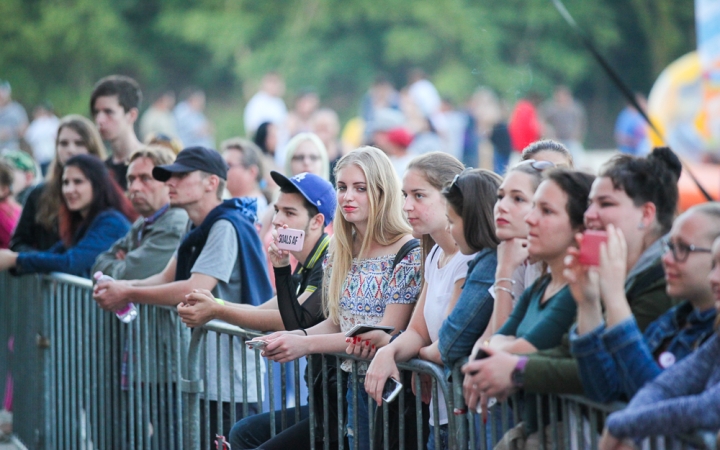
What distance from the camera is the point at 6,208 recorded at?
823cm

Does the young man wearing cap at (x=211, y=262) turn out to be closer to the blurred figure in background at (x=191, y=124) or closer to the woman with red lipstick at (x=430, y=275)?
the woman with red lipstick at (x=430, y=275)

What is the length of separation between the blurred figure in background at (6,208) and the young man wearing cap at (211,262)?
3110 mm

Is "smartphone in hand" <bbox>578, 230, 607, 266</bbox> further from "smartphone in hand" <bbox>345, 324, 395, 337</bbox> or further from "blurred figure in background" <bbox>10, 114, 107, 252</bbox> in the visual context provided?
"blurred figure in background" <bbox>10, 114, 107, 252</bbox>

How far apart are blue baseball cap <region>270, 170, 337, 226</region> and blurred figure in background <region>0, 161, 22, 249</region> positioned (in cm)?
414

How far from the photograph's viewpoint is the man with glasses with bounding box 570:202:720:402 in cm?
276

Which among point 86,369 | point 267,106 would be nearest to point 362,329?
point 86,369

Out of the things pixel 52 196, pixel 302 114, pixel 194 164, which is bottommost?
pixel 194 164

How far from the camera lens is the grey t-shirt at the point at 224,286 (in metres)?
5.00

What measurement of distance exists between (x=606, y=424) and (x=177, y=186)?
3301 millimetres

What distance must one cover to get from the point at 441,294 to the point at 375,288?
0.47 m

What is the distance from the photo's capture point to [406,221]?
180 inches

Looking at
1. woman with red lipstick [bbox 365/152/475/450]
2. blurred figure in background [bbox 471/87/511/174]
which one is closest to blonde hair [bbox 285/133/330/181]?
woman with red lipstick [bbox 365/152/475/450]

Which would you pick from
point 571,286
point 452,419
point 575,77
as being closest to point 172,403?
point 452,419

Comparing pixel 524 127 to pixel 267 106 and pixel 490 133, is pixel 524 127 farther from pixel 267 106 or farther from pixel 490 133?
pixel 267 106
